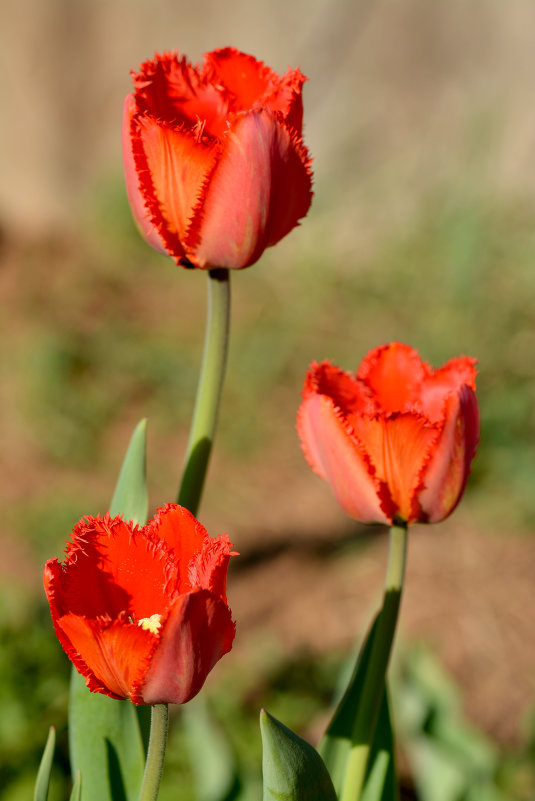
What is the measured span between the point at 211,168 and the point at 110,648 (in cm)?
30

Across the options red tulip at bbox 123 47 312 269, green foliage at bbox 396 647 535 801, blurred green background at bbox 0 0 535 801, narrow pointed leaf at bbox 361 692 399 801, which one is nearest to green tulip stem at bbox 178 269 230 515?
red tulip at bbox 123 47 312 269

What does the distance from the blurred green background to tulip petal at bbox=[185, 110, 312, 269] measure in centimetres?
79

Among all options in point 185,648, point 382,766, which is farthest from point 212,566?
point 382,766

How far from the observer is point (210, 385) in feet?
2.15

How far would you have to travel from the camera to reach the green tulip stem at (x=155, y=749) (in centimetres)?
52

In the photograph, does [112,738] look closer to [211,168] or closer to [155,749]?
[155,749]

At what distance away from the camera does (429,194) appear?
2873 mm

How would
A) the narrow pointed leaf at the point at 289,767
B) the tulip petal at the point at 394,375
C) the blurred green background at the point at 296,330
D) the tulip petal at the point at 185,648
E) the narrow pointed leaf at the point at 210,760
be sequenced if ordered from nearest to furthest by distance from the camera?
1. the tulip petal at the point at 185,648
2. the narrow pointed leaf at the point at 289,767
3. the tulip petal at the point at 394,375
4. the narrow pointed leaf at the point at 210,760
5. the blurred green background at the point at 296,330

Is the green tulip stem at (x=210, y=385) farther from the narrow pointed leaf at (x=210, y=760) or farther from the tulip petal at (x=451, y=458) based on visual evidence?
the narrow pointed leaf at (x=210, y=760)

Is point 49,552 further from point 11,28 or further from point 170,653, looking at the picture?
point 11,28

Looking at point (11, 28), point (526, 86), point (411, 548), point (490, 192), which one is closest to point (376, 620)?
point (411, 548)

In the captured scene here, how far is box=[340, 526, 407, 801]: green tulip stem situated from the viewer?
2.09 ft

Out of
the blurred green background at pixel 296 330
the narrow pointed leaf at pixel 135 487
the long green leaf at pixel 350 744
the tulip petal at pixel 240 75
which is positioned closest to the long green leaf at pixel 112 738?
the narrow pointed leaf at pixel 135 487

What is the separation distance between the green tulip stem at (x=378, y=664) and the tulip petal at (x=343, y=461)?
0.03 m
